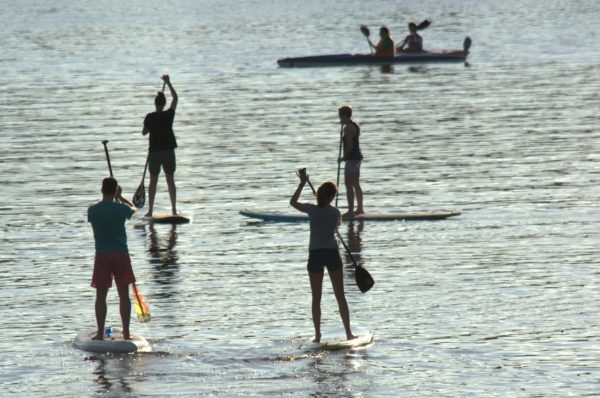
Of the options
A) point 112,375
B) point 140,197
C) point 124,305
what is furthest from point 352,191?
point 112,375

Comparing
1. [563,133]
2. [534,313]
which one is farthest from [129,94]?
[534,313]

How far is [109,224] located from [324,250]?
8.03 ft

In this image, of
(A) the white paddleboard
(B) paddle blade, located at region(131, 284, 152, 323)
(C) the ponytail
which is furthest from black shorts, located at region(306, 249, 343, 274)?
(B) paddle blade, located at region(131, 284, 152, 323)

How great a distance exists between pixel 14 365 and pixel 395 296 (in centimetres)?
546

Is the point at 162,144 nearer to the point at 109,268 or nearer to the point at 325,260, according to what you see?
the point at 109,268

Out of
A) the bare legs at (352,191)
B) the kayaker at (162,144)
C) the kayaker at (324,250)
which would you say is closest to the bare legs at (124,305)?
→ the kayaker at (324,250)

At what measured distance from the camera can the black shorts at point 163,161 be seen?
26.6 metres

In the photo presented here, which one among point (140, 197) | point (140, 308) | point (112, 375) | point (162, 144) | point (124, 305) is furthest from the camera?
point (140, 197)

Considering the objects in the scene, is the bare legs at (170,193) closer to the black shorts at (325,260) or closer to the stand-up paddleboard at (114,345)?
the stand-up paddleboard at (114,345)

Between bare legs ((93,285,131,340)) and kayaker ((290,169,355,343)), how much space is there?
2.13 metres

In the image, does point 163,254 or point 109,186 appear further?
point 163,254

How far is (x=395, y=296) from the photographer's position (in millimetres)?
20141

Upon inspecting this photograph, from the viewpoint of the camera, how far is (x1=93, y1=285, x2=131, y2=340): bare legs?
17547 mm

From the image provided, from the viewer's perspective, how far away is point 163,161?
2669cm
